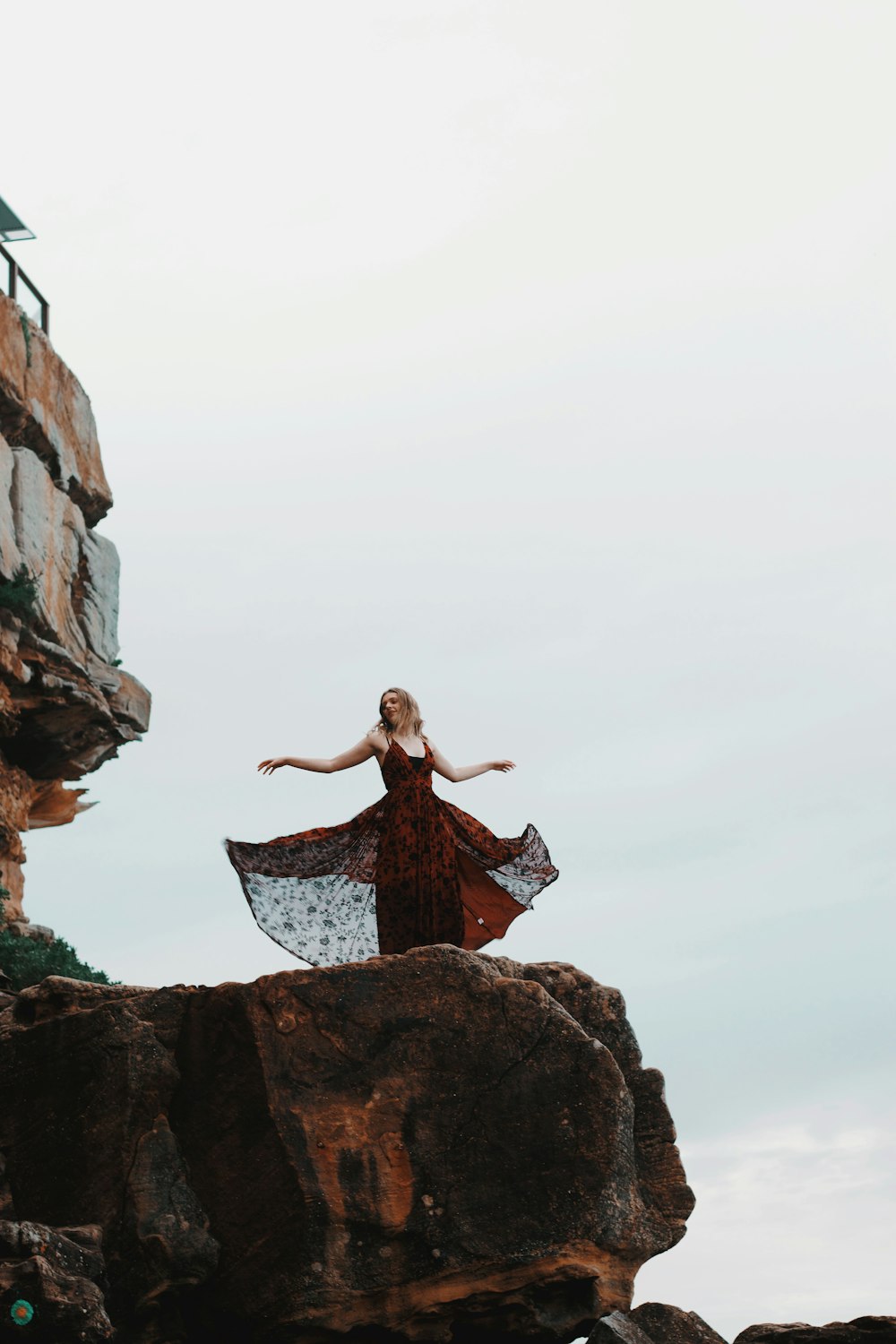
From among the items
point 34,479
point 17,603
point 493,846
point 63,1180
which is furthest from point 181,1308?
point 34,479

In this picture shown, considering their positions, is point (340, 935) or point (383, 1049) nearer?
point (383, 1049)

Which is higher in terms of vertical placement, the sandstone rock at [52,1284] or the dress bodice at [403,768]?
the dress bodice at [403,768]

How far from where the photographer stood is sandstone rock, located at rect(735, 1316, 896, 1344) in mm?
11422

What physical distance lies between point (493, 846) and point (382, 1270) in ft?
12.1

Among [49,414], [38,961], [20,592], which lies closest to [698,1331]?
[38,961]

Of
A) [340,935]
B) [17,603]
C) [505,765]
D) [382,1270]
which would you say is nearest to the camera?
[382,1270]

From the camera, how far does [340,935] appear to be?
1245cm

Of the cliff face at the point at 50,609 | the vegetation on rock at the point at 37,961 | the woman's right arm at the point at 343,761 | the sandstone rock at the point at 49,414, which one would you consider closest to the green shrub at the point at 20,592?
the cliff face at the point at 50,609

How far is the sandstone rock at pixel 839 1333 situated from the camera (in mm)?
11422

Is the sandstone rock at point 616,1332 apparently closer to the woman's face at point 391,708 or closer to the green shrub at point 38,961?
the woman's face at point 391,708

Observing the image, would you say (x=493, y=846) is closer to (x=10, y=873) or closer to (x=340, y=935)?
(x=340, y=935)

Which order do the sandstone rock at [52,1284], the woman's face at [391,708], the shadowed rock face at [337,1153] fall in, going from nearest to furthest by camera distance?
the sandstone rock at [52,1284]
the shadowed rock face at [337,1153]
the woman's face at [391,708]

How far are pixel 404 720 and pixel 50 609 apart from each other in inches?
439

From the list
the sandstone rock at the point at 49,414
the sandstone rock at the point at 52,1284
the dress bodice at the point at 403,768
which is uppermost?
the sandstone rock at the point at 49,414
